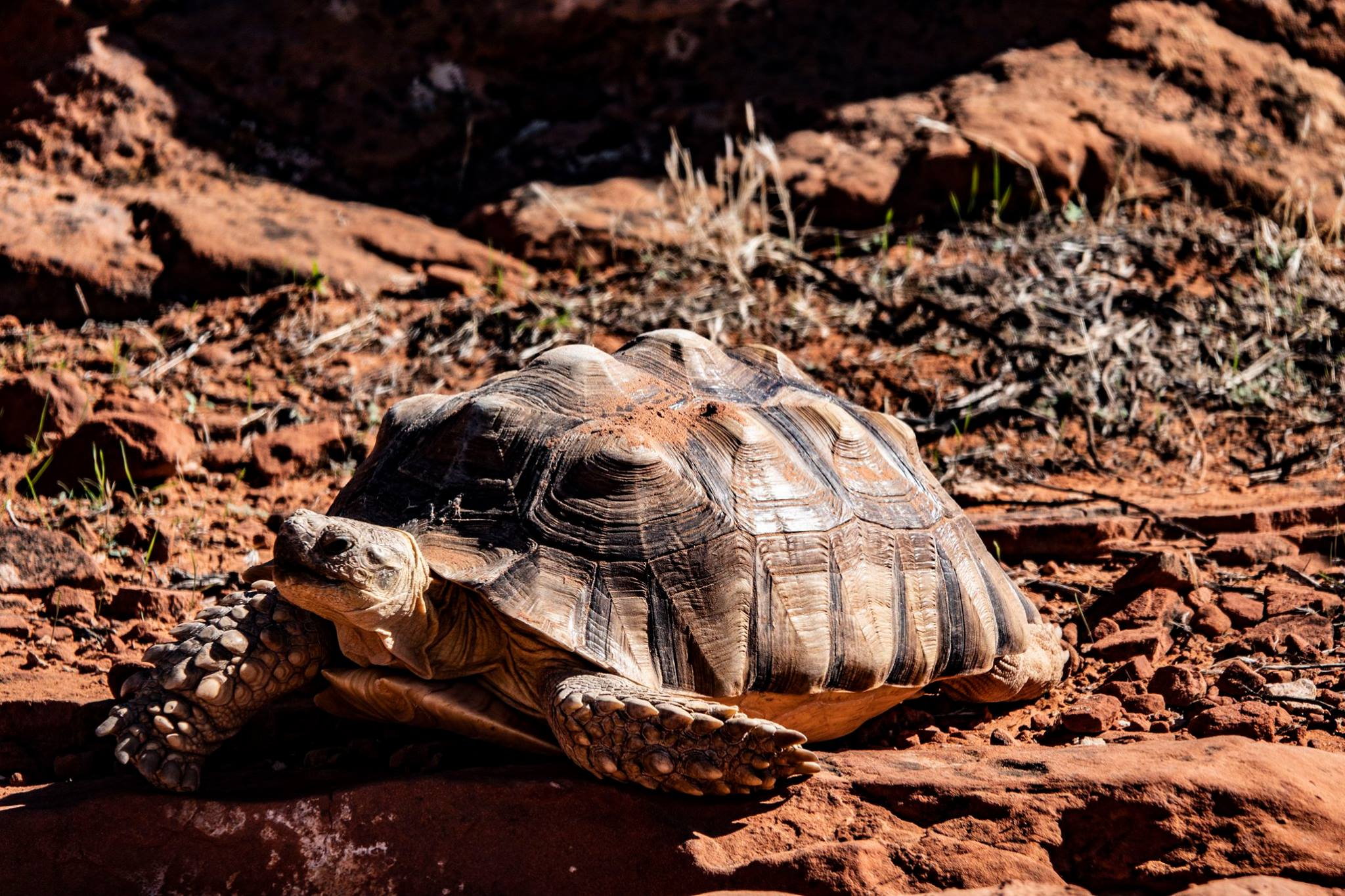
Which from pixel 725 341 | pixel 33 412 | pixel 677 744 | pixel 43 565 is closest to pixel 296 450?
pixel 33 412

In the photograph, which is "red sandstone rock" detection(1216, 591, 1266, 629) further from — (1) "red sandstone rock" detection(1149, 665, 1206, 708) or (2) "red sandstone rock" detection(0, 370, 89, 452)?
(2) "red sandstone rock" detection(0, 370, 89, 452)

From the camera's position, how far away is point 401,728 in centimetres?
285

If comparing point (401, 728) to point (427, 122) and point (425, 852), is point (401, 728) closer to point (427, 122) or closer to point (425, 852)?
point (425, 852)

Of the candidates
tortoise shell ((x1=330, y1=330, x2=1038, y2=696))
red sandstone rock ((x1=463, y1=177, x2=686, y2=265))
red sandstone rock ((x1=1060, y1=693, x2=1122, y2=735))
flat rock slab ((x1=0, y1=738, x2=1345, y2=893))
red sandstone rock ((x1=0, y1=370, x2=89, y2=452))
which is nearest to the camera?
flat rock slab ((x1=0, y1=738, x2=1345, y2=893))

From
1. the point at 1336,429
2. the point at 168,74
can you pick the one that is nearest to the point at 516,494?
the point at 1336,429

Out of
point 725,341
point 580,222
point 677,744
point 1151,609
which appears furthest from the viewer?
point 580,222

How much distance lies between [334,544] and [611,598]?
23.1 inches

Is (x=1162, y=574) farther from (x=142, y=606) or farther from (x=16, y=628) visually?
(x=16, y=628)

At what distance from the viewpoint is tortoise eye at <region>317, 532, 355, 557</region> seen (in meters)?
2.41

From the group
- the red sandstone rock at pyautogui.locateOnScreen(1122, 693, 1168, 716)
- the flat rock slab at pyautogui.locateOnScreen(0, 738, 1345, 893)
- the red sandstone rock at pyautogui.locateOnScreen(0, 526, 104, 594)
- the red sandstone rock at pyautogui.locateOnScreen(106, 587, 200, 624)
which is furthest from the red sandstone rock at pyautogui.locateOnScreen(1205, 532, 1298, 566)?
the red sandstone rock at pyautogui.locateOnScreen(0, 526, 104, 594)

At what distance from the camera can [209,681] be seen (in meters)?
2.53

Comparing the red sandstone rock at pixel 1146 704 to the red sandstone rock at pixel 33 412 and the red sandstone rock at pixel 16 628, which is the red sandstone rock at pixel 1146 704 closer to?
the red sandstone rock at pixel 16 628

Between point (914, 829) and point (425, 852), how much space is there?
3.11 ft

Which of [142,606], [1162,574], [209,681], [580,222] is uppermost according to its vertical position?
[580,222]
